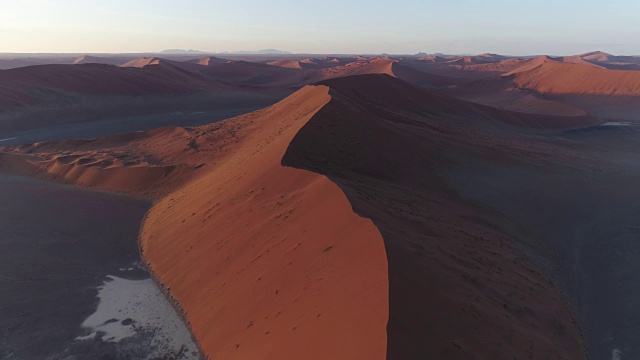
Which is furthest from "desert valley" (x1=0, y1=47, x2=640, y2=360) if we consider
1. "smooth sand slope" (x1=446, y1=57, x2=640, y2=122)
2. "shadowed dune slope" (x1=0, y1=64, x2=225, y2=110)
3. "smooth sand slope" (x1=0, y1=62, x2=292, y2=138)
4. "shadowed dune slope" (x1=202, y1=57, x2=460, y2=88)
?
"shadowed dune slope" (x1=202, y1=57, x2=460, y2=88)

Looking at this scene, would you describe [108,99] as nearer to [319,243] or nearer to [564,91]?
[319,243]

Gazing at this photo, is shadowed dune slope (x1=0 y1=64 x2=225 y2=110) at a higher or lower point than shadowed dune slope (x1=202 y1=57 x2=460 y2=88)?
higher

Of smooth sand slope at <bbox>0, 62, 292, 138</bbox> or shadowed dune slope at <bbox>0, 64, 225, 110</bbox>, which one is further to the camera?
shadowed dune slope at <bbox>0, 64, 225, 110</bbox>

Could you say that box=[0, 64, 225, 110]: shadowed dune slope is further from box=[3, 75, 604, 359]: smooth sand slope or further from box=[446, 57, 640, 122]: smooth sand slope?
box=[446, 57, 640, 122]: smooth sand slope

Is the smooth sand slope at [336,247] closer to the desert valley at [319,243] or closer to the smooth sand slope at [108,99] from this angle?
the desert valley at [319,243]

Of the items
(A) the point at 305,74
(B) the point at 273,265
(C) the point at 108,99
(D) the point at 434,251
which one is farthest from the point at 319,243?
(A) the point at 305,74

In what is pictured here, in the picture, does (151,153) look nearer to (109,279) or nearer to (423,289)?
(109,279)

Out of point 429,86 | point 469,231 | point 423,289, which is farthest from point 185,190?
point 429,86

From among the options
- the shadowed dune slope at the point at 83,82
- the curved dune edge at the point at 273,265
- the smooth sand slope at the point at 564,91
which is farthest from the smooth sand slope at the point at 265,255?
the smooth sand slope at the point at 564,91
